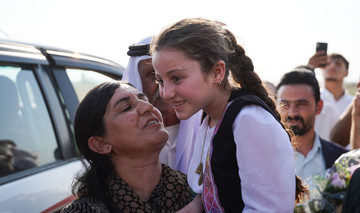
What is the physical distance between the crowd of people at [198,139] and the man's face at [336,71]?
5039 mm

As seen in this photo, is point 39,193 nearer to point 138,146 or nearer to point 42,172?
point 42,172

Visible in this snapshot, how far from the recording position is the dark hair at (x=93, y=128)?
2.08 metres

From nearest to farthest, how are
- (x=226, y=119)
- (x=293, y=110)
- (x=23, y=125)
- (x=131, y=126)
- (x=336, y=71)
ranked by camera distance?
(x=226, y=119) → (x=131, y=126) → (x=23, y=125) → (x=293, y=110) → (x=336, y=71)

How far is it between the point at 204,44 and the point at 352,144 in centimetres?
202

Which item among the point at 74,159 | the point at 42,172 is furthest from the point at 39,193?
the point at 74,159

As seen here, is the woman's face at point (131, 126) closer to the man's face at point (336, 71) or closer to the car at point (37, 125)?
the car at point (37, 125)

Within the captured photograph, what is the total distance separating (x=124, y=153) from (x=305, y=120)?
220 cm

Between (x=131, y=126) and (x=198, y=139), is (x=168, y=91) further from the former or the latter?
(x=198, y=139)

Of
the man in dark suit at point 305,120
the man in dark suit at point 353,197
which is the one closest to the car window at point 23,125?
the man in dark suit at point 353,197

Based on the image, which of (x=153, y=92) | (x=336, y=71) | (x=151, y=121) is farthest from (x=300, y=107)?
(x=336, y=71)

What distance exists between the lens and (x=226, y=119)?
178cm

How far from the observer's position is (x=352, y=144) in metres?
3.29

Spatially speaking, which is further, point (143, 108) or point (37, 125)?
point (37, 125)

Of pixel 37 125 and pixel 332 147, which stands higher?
pixel 37 125
